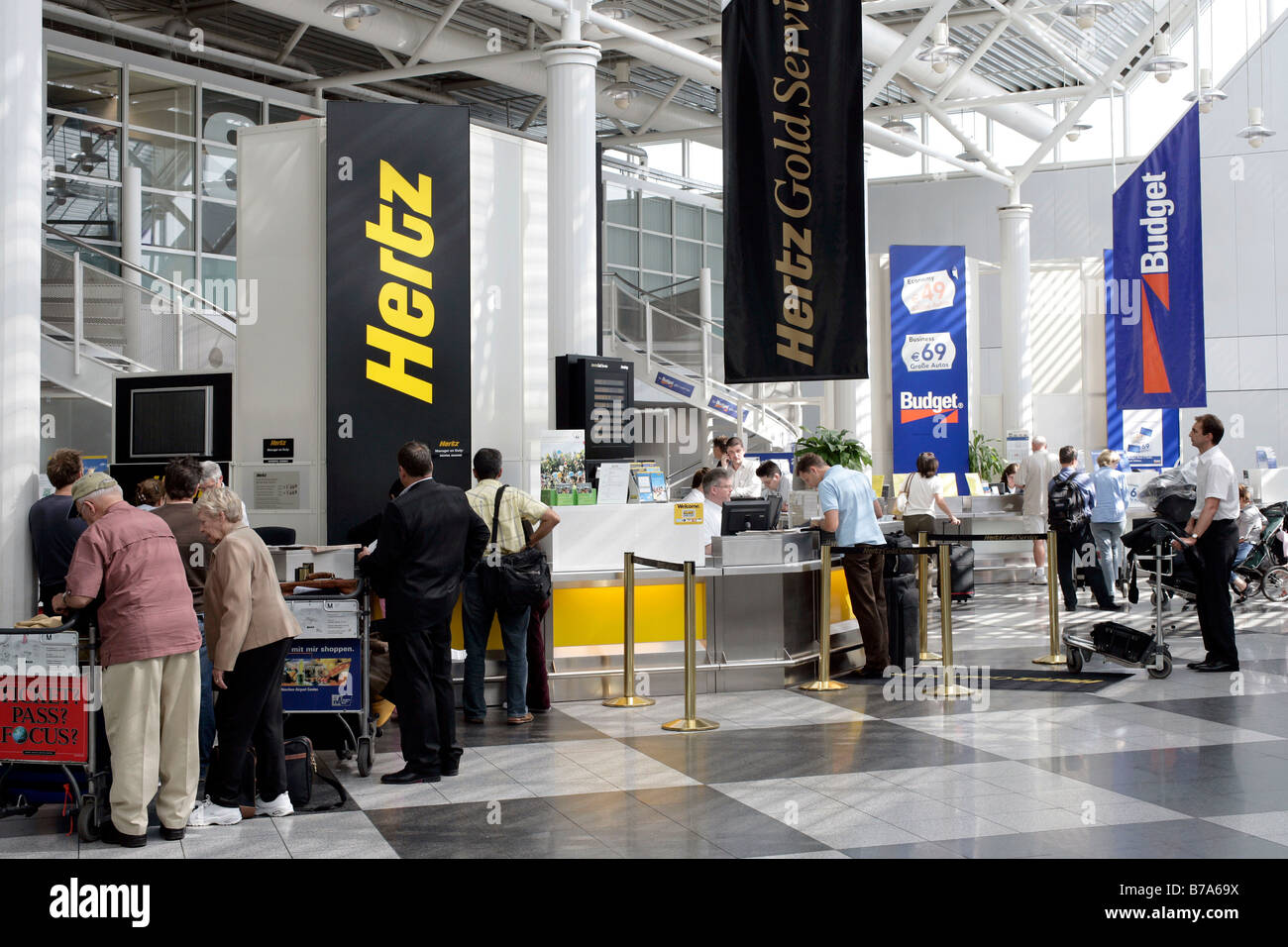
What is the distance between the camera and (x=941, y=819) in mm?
4906

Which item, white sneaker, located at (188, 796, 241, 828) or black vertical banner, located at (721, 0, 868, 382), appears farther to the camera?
black vertical banner, located at (721, 0, 868, 382)

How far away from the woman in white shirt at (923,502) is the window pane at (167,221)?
35.5 feet

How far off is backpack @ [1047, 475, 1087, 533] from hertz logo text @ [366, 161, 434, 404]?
620cm

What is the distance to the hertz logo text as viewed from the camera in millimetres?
8344

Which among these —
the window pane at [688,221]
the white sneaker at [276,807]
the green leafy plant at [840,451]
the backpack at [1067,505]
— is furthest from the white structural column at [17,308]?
the window pane at [688,221]

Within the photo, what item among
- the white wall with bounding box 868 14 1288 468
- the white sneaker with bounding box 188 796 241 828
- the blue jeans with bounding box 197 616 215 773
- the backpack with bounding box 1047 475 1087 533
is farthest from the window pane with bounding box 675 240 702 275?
the white sneaker with bounding box 188 796 241 828

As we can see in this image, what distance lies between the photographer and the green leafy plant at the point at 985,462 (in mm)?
18253

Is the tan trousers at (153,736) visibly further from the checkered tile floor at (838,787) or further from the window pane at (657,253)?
the window pane at (657,253)

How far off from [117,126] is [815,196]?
1317 centimetres

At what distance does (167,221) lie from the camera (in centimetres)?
1742

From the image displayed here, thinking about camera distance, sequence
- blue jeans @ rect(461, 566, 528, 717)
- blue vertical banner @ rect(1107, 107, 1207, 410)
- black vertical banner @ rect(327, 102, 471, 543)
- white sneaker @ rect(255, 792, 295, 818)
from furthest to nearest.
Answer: blue vertical banner @ rect(1107, 107, 1207, 410) → black vertical banner @ rect(327, 102, 471, 543) → blue jeans @ rect(461, 566, 528, 717) → white sneaker @ rect(255, 792, 295, 818)

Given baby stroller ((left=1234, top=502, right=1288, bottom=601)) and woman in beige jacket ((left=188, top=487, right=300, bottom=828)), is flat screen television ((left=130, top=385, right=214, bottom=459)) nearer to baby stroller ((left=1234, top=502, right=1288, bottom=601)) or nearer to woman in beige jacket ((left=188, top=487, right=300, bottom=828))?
woman in beige jacket ((left=188, top=487, right=300, bottom=828))

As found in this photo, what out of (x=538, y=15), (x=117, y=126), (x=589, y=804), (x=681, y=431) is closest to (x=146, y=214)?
(x=117, y=126)
